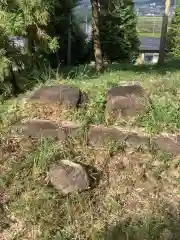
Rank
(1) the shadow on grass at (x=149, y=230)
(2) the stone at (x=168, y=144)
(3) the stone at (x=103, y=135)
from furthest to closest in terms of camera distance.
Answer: (3) the stone at (x=103, y=135) → (2) the stone at (x=168, y=144) → (1) the shadow on grass at (x=149, y=230)

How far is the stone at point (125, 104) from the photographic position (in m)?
5.46

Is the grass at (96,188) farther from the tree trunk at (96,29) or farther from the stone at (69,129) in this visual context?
the tree trunk at (96,29)

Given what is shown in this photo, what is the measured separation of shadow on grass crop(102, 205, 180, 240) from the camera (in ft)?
14.0

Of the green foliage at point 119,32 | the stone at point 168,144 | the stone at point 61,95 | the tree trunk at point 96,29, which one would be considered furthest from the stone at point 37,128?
the green foliage at point 119,32

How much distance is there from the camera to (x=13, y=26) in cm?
713

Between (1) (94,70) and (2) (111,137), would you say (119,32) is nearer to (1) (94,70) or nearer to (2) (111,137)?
(1) (94,70)

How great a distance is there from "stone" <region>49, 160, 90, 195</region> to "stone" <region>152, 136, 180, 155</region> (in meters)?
0.91

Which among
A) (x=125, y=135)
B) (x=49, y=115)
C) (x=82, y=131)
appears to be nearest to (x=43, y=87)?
(x=49, y=115)

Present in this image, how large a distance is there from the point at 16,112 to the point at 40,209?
1659mm

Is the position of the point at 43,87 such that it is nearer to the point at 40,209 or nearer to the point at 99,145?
the point at 99,145

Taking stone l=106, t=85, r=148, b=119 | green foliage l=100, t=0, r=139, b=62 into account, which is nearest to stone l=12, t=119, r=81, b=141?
stone l=106, t=85, r=148, b=119

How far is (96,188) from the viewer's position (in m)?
4.77

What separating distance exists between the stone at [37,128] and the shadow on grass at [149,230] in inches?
56.0

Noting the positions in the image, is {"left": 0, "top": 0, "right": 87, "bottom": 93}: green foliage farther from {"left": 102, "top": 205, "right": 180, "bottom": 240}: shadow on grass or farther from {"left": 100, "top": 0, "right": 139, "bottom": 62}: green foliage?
{"left": 100, "top": 0, "right": 139, "bottom": 62}: green foliage
